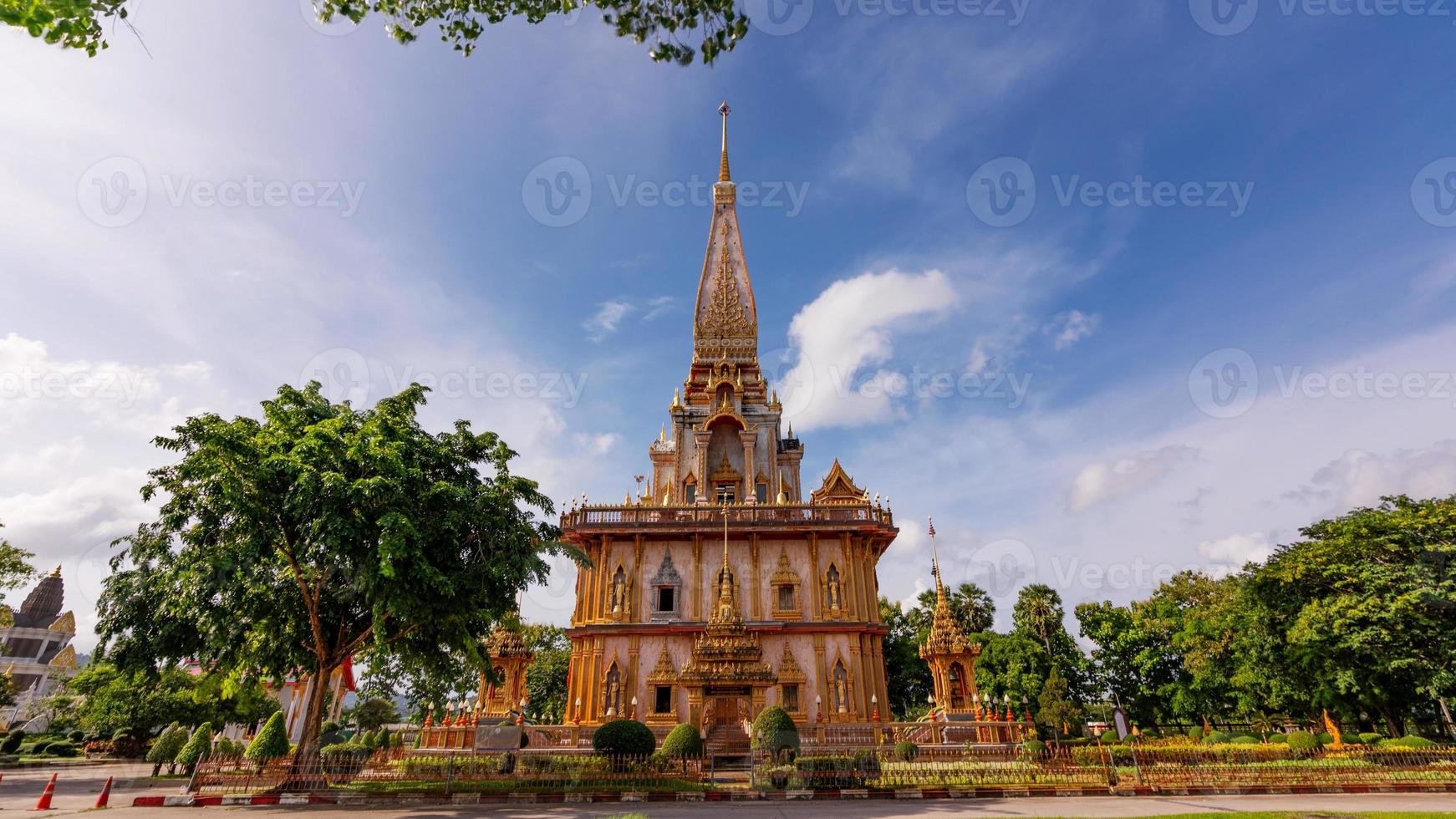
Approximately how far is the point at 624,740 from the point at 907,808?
726 centimetres

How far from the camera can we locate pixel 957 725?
20484mm

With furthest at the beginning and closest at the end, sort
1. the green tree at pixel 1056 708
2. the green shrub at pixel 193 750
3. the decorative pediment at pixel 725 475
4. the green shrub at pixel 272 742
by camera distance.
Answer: the green tree at pixel 1056 708
the decorative pediment at pixel 725 475
the green shrub at pixel 193 750
the green shrub at pixel 272 742

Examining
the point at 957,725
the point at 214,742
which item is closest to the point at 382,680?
the point at 214,742

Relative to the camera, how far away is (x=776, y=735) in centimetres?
1697

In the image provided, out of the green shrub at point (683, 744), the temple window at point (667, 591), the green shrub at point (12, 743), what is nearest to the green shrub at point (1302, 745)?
the green shrub at point (683, 744)

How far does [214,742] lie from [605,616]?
502 inches

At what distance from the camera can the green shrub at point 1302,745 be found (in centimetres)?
1849

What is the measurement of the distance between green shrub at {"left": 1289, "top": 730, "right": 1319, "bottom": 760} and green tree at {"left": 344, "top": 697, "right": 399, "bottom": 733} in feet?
134

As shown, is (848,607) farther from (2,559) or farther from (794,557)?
(2,559)

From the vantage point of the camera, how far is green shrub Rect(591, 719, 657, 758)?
1662cm

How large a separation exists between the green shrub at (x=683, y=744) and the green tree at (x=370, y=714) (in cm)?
2825

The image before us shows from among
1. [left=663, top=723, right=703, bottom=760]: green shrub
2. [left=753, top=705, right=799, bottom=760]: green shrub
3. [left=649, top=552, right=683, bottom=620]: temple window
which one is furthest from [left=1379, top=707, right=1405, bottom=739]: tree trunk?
[left=649, top=552, right=683, bottom=620]: temple window

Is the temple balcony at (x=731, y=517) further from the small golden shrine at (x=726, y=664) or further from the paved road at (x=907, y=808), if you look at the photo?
the paved road at (x=907, y=808)

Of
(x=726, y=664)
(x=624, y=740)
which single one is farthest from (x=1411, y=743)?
(x=624, y=740)
